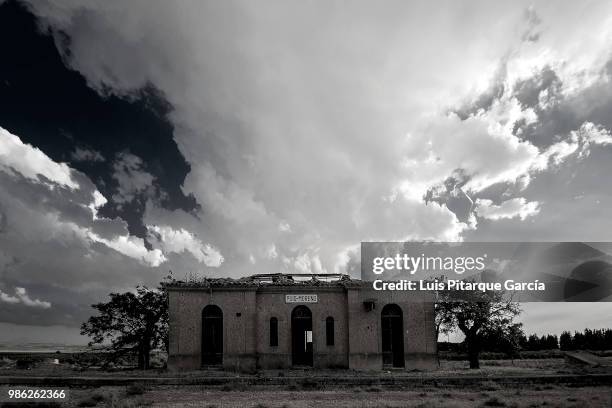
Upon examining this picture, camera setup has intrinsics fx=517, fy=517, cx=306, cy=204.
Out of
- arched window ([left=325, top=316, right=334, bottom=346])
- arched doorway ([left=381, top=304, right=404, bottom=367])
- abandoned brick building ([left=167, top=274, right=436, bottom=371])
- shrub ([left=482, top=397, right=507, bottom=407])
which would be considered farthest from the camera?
arched doorway ([left=381, top=304, right=404, bottom=367])

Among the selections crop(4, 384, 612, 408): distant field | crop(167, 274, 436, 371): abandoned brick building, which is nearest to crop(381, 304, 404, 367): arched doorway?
crop(167, 274, 436, 371): abandoned brick building

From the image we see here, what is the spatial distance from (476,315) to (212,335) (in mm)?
14482

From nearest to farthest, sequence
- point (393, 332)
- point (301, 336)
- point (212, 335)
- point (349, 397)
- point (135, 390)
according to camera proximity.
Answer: point (349, 397)
point (135, 390)
point (212, 335)
point (393, 332)
point (301, 336)

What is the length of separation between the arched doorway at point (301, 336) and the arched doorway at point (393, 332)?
144 inches

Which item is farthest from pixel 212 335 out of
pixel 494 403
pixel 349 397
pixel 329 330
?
pixel 494 403

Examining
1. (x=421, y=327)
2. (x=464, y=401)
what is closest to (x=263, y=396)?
(x=464, y=401)

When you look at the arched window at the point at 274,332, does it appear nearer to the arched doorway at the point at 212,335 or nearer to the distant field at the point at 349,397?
the arched doorway at the point at 212,335

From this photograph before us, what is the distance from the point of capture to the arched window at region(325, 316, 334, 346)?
82.2ft

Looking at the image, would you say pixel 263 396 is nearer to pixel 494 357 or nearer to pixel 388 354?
pixel 388 354

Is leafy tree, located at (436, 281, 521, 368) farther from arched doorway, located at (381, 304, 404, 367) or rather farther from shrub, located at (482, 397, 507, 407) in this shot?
shrub, located at (482, 397, 507, 407)

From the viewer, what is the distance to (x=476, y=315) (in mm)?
28719

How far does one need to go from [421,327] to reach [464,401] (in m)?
10.2

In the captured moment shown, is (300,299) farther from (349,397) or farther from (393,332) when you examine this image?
(349,397)

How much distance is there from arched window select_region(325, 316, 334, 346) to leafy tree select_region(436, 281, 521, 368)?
7.55m
